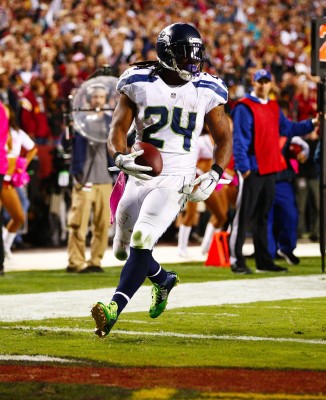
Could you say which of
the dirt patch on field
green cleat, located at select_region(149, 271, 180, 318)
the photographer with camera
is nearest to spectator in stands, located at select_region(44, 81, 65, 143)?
the photographer with camera

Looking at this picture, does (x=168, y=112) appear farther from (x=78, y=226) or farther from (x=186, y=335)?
(x=78, y=226)

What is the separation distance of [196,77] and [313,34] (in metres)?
5.14

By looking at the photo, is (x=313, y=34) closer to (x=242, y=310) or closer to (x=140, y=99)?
(x=242, y=310)

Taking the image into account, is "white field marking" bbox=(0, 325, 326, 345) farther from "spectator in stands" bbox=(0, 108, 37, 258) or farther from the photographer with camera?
"spectator in stands" bbox=(0, 108, 37, 258)

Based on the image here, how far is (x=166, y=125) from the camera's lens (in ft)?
27.6

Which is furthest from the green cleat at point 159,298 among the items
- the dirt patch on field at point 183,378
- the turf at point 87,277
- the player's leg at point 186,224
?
the player's leg at point 186,224

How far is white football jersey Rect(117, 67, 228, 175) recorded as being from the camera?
838 cm

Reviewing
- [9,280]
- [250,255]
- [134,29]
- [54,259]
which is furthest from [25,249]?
[134,29]

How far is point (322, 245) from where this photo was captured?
13523mm

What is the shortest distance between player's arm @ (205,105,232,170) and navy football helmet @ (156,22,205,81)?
13.2 inches

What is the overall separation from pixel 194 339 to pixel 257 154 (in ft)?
19.3

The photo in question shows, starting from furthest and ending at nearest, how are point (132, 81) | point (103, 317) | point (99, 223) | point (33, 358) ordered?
point (99, 223)
point (132, 81)
point (103, 317)
point (33, 358)

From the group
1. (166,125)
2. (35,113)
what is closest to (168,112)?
(166,125)

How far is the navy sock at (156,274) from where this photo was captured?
874 cm
